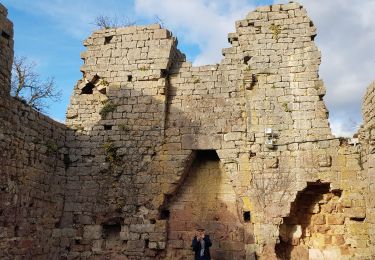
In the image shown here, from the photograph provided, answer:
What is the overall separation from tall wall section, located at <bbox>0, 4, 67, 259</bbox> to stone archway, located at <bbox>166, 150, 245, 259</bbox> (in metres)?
2.74

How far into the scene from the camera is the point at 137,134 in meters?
10.7

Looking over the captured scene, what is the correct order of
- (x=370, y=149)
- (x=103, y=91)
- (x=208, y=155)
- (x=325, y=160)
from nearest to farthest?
(x=370, y=149)
(x=325, y=160)
(x=208, y=155)
(x=103, y=91)

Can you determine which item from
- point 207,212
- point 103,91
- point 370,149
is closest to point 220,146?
point 207,212

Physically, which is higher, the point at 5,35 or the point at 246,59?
the point at 246,59

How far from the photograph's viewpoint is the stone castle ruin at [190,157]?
9.36m

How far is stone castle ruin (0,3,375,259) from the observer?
936 centimetres

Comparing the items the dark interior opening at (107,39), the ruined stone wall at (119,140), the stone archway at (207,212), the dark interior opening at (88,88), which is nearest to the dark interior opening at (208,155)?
the stone archway at (207,212)

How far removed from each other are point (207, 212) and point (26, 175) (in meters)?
4.08

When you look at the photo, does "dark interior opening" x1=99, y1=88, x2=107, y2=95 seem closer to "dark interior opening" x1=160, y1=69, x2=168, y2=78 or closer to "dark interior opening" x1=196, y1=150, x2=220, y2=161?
"dark interior opening" x1=160, y1=69, x2=168, y2=78

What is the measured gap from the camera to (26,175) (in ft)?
30.7

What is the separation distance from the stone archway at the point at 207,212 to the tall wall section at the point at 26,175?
274 centimetres

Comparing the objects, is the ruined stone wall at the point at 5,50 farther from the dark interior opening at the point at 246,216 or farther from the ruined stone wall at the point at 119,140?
the dark interior opening at the point at 246,216

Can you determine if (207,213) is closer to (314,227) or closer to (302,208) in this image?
(302,208)

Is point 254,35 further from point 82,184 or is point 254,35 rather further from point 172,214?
point 82,184
